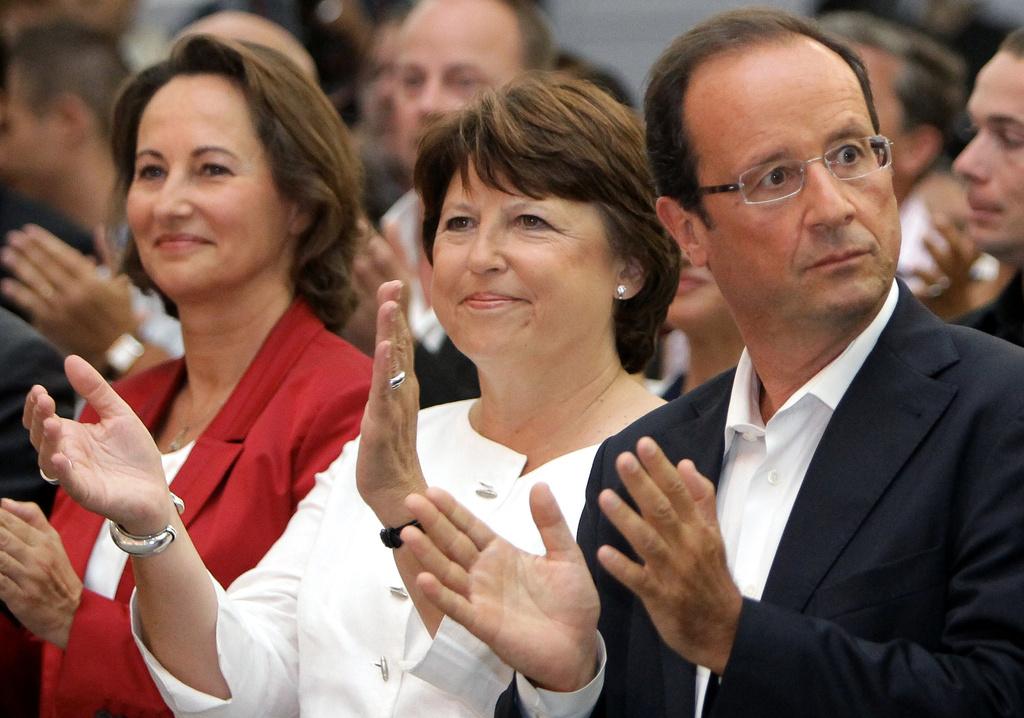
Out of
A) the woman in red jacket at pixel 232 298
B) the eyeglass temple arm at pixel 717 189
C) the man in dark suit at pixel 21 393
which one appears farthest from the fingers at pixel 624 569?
the man in dark suit at pixel 21 393

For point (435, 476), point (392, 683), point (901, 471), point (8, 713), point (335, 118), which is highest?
point (335, 118)

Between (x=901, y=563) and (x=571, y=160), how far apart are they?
1.12m

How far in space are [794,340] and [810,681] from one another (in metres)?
0.61

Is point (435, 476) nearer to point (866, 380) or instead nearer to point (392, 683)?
point (392, 683)

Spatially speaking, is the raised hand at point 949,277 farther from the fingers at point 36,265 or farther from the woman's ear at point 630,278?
the fingers at point 36,265

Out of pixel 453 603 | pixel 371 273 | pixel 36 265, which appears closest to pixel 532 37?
pixel 371 273

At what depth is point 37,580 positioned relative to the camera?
3.14m

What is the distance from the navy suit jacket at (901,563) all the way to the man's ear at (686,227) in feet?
1.20

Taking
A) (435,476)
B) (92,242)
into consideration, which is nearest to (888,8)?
(92,242)

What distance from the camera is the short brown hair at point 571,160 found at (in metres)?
3.02

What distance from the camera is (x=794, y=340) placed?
2529 mm

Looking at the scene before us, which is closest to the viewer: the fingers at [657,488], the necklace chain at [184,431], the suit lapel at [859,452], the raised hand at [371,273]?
the fingers at [657,488]

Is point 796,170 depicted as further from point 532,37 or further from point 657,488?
point 532,37

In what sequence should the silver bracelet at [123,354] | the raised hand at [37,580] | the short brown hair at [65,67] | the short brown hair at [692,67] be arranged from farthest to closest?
the short brown hair at [65,67], the silver bracelet at [123,354], the raised hand at [37,580], the short brown hair at [692,67]
